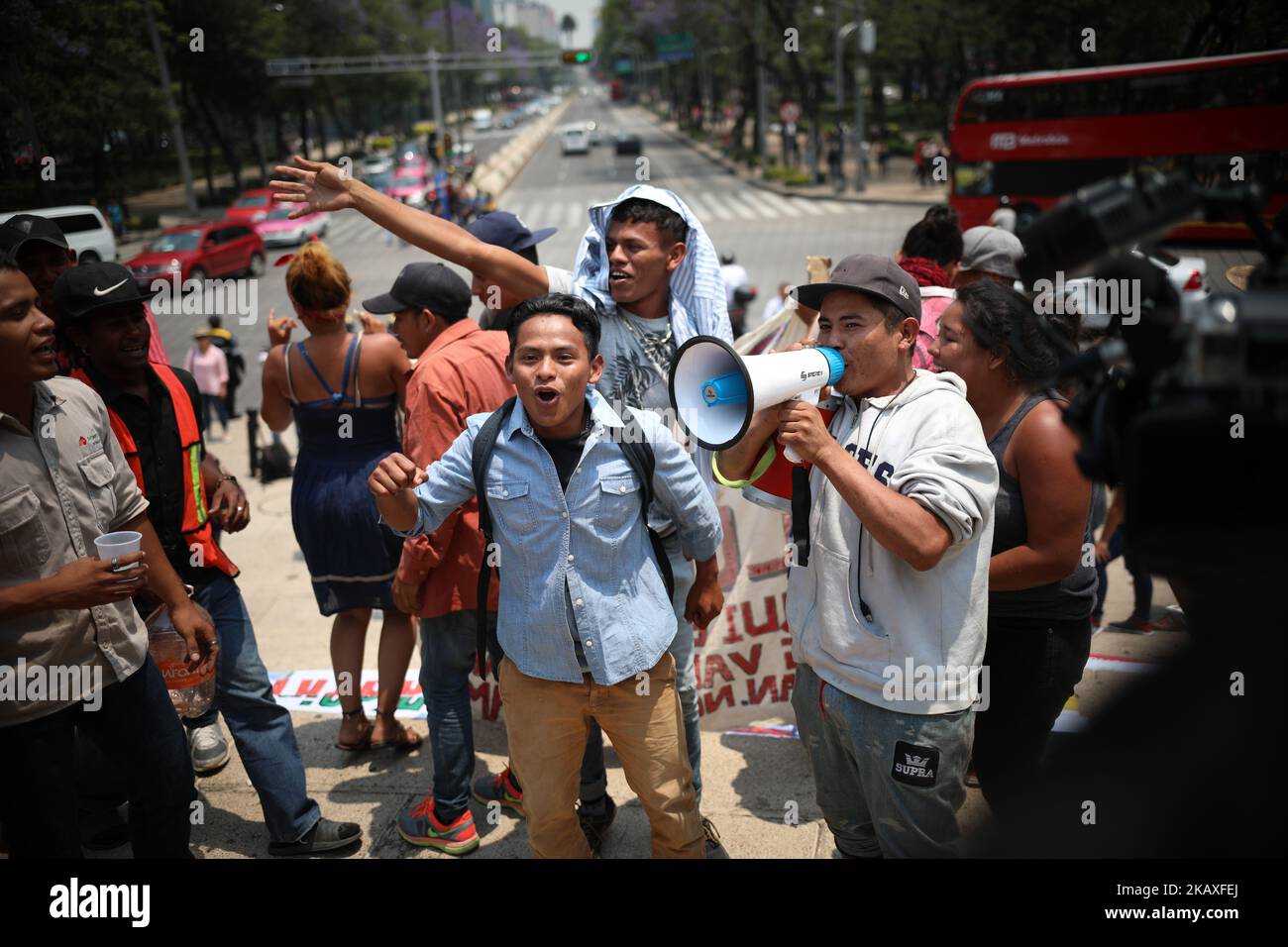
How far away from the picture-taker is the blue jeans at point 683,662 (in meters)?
3.06

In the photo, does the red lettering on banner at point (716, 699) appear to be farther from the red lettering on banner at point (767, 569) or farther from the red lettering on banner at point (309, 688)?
the red lettering on banner at point (309, 688)

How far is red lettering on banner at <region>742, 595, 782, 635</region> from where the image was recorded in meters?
4.32

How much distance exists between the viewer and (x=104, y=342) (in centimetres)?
320

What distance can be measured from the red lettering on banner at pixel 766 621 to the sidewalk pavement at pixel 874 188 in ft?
78.1

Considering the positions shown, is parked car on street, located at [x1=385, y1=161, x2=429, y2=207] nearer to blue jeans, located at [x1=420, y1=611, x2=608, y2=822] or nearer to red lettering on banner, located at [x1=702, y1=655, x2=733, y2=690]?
red lettering on banner, located at [x1=702, y1=655, x2=733, y2=690]

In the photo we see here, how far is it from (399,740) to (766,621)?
1.61 metres

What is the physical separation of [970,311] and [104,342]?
2.63 meters

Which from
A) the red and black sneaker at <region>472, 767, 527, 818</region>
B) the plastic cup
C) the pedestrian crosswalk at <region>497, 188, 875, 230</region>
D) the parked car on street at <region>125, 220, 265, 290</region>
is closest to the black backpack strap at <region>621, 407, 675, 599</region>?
the plastic cup

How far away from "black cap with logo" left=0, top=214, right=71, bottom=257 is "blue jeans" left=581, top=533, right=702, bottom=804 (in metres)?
2.50

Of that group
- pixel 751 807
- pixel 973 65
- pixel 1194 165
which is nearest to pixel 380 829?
pixel 751 807

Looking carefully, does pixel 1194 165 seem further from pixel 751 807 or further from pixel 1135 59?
pixel 1135 59

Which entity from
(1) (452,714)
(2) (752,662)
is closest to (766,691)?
(2) (752,662)

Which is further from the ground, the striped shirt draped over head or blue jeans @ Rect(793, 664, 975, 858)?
the striped shirt draped over head

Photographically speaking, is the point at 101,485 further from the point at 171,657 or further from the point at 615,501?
the point at 615,501
